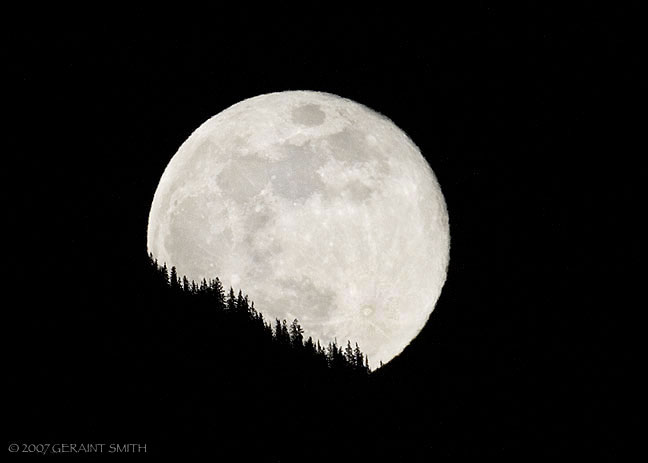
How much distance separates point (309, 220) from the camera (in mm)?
5391

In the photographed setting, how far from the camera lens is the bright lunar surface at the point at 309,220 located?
5.42 m

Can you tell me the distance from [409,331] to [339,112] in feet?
5.53

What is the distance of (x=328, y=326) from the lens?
5605 mm

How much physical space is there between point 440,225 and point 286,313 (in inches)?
54.5

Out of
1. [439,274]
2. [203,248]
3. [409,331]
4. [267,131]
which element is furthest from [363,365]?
[267,131]

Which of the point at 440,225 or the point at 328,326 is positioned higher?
A: the point at 440,225

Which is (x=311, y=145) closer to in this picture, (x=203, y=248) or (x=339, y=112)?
(x=339, y=112)

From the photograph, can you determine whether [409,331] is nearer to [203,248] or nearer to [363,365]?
[363,365]

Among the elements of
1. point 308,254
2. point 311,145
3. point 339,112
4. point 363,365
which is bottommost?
point 363,365

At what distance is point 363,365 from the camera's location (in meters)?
5.88

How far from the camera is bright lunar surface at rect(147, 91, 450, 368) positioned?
213 inches

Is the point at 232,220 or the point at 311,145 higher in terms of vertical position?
the point at 311,145

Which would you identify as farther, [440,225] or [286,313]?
[440,225]

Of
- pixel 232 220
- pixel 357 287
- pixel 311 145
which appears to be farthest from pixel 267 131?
pixel 357 287
